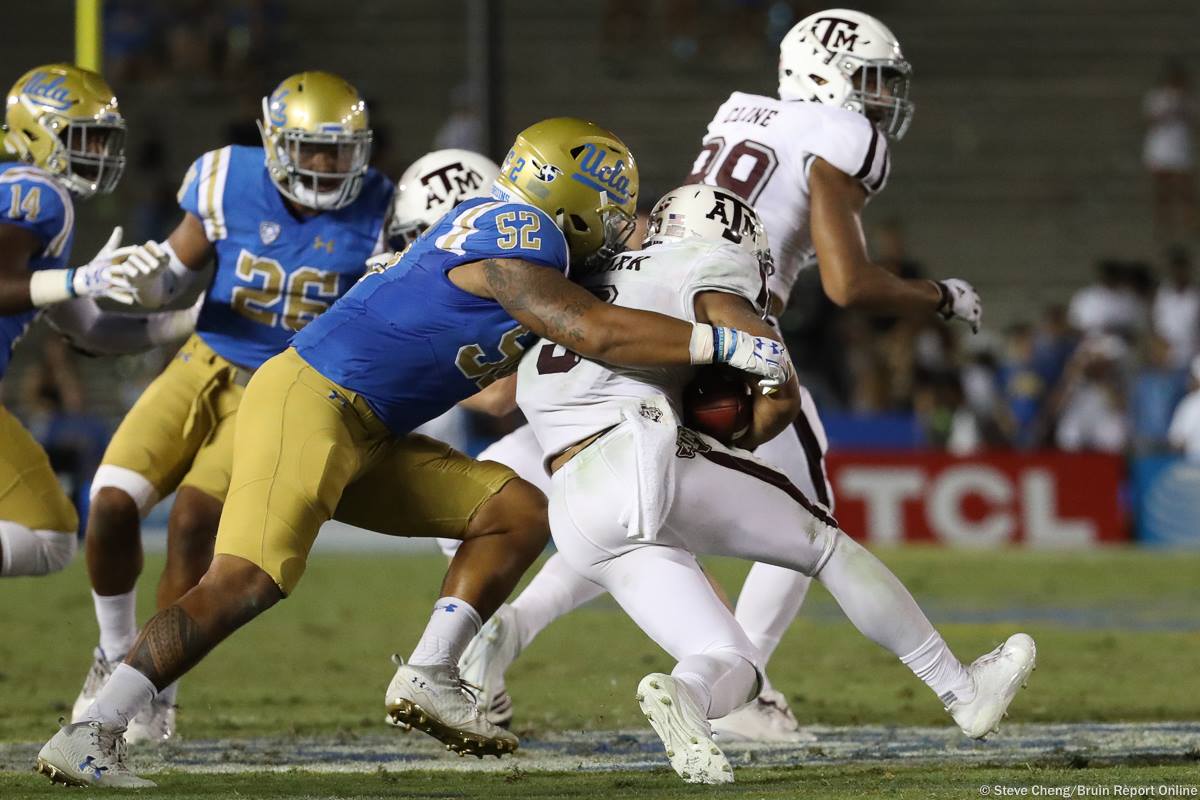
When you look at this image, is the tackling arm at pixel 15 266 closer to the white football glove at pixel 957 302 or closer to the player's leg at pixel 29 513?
the player's leg at pixel 29 513

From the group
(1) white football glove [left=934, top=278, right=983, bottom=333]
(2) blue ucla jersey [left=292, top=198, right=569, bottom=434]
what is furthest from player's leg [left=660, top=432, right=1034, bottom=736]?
(1) white football glove [left=934, top=278, right=983, bottom=333]

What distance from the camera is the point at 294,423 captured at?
4523 millimetres

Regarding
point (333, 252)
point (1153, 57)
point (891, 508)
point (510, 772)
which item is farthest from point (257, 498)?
point (1153, 57)

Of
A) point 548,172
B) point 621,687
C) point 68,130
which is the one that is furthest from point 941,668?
point 68,130

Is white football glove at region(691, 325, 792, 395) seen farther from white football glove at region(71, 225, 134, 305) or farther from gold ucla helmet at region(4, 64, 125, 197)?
gold ucla helmet at region(4, 64, 125, 197)

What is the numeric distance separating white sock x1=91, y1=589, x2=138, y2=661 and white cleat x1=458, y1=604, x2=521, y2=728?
1028 millimetres

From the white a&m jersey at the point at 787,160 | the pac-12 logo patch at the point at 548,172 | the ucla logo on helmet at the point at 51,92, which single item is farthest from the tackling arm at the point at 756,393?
the ucla logo on helmet at the point at 51,92

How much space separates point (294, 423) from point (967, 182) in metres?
14.9

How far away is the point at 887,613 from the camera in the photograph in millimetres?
4438

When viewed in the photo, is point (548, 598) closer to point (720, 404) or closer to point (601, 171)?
point (720, 404)

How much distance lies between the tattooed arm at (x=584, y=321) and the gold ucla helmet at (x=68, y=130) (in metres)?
1.82

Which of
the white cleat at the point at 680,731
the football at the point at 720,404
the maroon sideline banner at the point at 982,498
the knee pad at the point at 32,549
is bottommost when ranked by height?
the maroon sideline banner at the point at 982,498

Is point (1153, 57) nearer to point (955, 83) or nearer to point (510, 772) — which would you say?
point (955, 83)

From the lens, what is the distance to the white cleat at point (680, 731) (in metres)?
4.01
